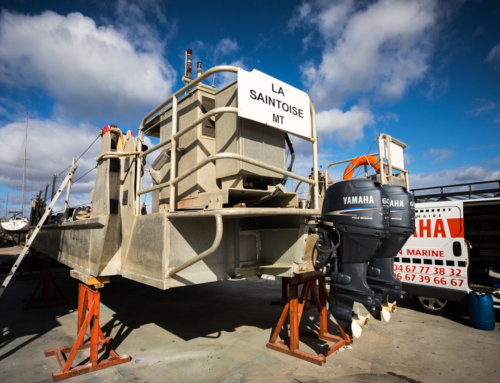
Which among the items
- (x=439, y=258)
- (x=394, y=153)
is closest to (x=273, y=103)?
(x=394, y=153)

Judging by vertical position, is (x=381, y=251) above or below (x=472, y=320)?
above

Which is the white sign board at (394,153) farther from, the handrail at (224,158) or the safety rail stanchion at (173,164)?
the safety rail stanchion at (173,164)

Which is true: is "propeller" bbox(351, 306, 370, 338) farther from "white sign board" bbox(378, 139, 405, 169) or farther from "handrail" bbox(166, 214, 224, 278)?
"white sign board" bbox(378, 139, 405, 169)

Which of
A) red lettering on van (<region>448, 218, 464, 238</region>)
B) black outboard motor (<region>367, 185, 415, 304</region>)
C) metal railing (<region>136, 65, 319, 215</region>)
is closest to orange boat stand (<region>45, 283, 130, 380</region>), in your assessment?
metal railing (<region>136, 65, 319, 215</region>)

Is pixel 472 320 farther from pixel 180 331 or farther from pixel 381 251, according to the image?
pixel 180 331

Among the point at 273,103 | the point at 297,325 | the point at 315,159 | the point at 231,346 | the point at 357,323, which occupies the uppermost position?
the point at 273,103

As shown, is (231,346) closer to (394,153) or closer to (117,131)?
(117,131)

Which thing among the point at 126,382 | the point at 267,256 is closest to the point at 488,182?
the point at 267,256

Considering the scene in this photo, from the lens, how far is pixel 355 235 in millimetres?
3758

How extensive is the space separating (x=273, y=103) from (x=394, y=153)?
13.2ft

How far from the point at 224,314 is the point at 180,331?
1345 millimetres

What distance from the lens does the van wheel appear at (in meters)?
6.65

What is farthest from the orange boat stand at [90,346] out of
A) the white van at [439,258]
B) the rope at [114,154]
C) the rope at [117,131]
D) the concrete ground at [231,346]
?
the white van at [439,258]

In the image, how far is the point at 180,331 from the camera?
5898mm
